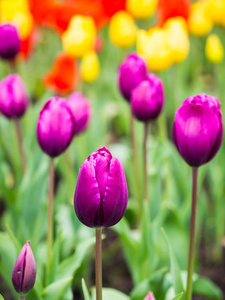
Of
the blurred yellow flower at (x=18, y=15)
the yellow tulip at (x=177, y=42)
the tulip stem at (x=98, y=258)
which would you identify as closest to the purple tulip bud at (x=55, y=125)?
the tulip stem at (x=98, y=258)

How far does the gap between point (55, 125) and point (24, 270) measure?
1.03ft

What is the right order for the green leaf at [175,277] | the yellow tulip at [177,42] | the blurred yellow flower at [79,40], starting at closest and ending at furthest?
the green leaf at [175,277], the yellow tulip at [177,42], the blurred yellow flower at [79,40]

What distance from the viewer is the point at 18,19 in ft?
6.08

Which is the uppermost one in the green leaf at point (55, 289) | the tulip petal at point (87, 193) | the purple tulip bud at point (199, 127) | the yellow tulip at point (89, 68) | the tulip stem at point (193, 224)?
the yellow tulip at point (89, 68)

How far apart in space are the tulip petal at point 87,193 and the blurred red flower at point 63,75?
3.50 ft

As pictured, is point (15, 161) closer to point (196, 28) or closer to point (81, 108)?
point (81, 108)

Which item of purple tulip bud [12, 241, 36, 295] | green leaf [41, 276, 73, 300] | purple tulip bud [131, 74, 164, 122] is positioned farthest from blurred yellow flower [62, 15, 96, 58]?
purple tulip bud [12, 241, 36, 295]

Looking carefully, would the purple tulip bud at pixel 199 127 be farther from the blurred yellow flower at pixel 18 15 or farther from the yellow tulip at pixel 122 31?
the blurred yellow flower at pixel 18 15

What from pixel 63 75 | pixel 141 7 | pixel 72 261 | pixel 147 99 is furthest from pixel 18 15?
pixel 72 261

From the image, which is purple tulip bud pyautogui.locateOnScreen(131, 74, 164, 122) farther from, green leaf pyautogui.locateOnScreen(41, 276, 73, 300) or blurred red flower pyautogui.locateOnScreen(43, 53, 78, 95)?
blurred red flower pyautogui.locateOnScreen(43, 53, 78, 95)

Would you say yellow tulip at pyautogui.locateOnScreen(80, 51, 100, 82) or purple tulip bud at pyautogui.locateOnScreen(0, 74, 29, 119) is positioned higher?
yellow tulip at pyautogui.locateOnScreen(80, 51, 100, 82)

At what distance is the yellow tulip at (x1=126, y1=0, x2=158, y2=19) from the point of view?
1.79 meters

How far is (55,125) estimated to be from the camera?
97cm

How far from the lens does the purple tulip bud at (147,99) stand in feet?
3.49
